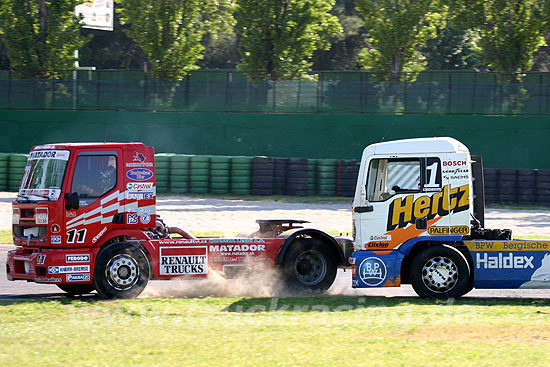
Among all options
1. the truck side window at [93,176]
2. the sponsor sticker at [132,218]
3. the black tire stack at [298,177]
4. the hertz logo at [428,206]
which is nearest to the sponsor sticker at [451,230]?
the hertz logo at [428,206]

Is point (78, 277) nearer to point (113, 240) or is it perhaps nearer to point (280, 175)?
point (113, 240)

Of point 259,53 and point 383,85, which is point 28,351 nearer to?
point 383,85

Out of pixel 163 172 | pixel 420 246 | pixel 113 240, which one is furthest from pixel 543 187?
pixel 113 240

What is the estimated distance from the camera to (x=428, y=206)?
1143 centimetres

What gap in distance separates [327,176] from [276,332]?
17.8 m

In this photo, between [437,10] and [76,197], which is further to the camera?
[437,10]

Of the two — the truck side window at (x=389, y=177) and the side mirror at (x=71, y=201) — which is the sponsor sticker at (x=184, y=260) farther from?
the truck side window at (x=389, y=177)

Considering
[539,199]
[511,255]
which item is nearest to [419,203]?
[511,255]

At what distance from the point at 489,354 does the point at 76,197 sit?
6326mm

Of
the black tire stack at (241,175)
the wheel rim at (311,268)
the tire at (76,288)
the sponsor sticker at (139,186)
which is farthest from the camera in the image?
the black tire stack at (241,175)

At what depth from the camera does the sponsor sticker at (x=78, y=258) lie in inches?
450

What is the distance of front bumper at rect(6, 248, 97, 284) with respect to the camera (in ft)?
37.2

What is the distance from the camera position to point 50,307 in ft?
35.5

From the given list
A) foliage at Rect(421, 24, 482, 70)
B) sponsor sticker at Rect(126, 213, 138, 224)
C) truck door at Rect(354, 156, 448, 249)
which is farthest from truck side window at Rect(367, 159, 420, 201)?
foliage at Rect(421, 24, 482, 70)
